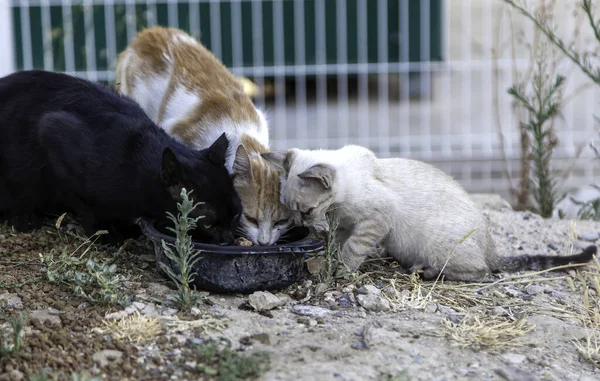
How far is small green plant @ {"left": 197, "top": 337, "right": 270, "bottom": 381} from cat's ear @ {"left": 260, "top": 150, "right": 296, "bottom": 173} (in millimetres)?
1261

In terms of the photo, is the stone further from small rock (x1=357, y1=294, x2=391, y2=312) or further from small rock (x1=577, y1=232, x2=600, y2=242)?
small rock (x1=577, y1=232, x2=600, y2=242)

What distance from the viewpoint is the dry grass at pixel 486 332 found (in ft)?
11.4

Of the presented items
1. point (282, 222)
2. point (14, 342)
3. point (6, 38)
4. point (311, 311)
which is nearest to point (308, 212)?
point (282, 222)

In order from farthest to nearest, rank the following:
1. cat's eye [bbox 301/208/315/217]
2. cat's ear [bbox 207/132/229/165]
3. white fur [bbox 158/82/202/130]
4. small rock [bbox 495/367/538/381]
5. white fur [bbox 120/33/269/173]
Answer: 1. white fur [bbox 158/82/202/130]
2. white fur [bbox 120/33/269/173]
3. cat's eye [bbox 301/208/315/217]
4. cat's ear [bbox 207/132/229/165]
5. small rock [bbox 495/367/538/381]

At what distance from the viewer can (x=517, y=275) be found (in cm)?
449

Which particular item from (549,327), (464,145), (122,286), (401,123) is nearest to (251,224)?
(122,286)

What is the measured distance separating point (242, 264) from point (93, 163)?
101 centimetres

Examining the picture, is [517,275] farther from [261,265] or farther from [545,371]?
[261,265]

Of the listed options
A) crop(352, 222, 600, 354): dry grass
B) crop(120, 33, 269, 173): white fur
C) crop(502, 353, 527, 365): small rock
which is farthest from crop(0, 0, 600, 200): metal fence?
crop(502, 353, 527, 365): small rock

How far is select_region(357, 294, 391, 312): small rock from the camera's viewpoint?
12.5 ft

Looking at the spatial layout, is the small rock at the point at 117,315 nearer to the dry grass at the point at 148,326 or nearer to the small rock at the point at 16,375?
the dry grass at the point at 148,326

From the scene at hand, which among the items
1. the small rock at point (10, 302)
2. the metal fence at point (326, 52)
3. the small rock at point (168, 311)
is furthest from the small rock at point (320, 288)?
the metal fence at point (326, 52)

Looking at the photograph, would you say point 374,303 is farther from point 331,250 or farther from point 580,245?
point 580,245

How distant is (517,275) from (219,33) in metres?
5.49
